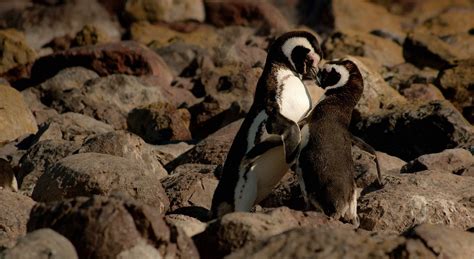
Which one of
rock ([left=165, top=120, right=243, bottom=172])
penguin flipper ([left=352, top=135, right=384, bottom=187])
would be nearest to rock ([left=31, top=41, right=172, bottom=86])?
rock ([left=165, top=120, right=243, bottom=172])

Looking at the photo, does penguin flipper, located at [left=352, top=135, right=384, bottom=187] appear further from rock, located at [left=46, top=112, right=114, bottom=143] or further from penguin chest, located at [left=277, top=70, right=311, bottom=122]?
rock, located at [left=46, top=112, right=114, bottom=143]

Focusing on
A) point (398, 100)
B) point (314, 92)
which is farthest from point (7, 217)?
point (398, 100)

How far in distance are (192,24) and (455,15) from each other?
538cm

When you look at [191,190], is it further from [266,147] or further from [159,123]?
[159,123]

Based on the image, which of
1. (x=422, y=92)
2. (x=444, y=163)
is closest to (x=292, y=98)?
(x=444, y=163)

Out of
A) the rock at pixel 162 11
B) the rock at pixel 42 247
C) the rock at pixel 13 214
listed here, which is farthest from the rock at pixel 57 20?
the rock at pixel 42 247

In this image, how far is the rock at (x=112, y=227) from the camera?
5809 millimetres

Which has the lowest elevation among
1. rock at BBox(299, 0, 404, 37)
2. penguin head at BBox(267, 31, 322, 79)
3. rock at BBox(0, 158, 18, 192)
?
rock at BBox(299, 0, 404, 37)

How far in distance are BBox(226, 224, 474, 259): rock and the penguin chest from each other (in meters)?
2.38

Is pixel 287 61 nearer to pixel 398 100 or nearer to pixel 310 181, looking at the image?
pixel 310 181

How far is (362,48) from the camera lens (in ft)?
56.0

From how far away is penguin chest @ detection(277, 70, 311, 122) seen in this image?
821 centimetres

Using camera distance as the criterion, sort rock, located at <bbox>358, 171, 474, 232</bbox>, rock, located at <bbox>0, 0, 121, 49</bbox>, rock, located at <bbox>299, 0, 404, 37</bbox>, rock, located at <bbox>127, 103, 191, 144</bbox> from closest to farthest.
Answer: rock, located at <bbox>358, 171, 474, 232</bbox>, rock, located at <bbox>127, 103, 191, 144</bbox>, rock, located at <bbox>0, 0, 121, 49</bbox>, rock, located at <bbox>299, 0, 404, 37</bbox>

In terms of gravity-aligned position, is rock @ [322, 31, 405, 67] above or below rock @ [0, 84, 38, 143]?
below
